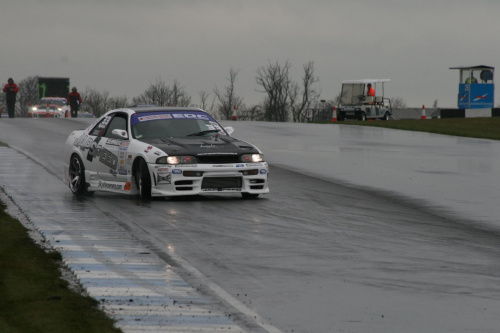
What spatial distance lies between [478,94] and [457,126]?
1421cm

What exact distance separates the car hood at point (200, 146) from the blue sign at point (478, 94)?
132 feet

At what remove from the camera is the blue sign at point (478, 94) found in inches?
2115

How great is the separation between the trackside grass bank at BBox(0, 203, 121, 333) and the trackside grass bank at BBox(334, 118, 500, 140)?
26829 mm

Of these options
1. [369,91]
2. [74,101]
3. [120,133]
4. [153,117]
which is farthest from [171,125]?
[74,101]

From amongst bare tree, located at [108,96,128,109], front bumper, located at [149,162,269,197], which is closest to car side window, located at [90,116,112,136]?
front bumper, located at [149,162,269,197]

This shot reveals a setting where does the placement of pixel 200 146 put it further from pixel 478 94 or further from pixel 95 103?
pixel 95 103

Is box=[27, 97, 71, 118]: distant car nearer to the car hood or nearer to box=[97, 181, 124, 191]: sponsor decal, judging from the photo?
box=[97, 181, 124, 191]: sponsor decal

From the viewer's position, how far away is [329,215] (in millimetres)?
13398

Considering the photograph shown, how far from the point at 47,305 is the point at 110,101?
616 ft

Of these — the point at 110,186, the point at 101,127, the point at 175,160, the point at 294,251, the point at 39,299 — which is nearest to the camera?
the point at 39,299

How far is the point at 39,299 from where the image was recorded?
23.6 ft

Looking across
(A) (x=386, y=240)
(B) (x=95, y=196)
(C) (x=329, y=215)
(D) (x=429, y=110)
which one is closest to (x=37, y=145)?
(B) (x=95, y=196)

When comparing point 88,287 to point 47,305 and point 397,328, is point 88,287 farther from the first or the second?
point 397,328

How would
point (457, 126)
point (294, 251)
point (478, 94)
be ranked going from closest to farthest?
point (294, 251), point (457, 126), point (478, 94)
